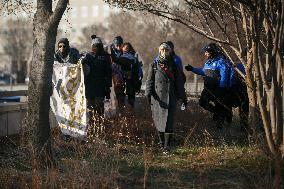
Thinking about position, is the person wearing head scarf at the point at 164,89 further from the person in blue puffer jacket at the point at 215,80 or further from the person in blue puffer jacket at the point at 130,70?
the person in blue puffer jacket at the point at 130,70

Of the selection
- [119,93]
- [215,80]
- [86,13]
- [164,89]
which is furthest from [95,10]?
[164,89]

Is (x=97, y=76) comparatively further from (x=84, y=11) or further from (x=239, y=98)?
(x=84, y=11)

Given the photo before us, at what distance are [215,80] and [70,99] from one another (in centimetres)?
269

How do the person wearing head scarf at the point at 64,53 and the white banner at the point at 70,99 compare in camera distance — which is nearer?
the white banner at the point at 70,99

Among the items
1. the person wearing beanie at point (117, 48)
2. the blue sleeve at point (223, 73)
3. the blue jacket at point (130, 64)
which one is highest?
the person wearing beanie at point (117, 48)

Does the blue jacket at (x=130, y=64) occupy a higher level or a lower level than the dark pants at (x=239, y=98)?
higher

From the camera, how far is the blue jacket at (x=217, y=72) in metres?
10.9

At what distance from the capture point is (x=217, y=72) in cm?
1097

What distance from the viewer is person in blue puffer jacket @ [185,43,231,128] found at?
35.8 ft

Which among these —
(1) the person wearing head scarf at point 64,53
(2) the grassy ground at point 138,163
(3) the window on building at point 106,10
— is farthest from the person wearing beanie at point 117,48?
(3) the window on building at point 106,10

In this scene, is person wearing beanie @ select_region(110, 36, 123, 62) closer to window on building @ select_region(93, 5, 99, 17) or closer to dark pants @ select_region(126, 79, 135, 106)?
dark pants @ select_region(126, 79, 135, 106)

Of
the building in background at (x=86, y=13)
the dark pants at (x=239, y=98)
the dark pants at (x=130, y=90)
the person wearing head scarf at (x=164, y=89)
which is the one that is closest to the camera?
the person wearing head scarf at (x=164, y=89)

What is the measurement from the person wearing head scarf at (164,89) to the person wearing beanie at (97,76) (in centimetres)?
166

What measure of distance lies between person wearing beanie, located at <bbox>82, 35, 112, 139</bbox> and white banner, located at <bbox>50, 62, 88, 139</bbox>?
0.36 metres
